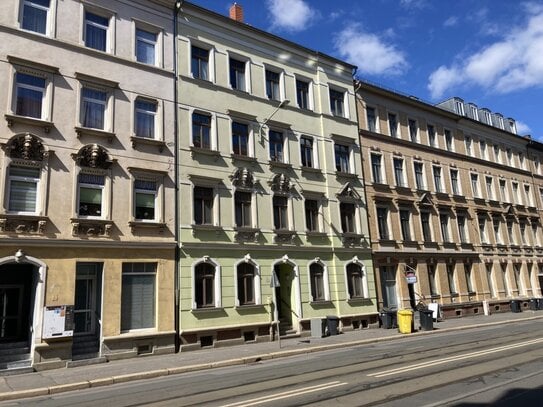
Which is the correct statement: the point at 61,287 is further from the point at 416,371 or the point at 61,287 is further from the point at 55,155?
the point at 416,371

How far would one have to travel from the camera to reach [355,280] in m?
25.3

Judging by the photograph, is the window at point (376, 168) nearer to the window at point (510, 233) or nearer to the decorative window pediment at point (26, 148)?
the window at point (510, 233)

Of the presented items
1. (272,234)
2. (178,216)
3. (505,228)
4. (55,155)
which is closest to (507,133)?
(505,228)

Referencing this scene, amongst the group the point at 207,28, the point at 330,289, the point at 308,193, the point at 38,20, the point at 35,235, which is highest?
the point at 207,28

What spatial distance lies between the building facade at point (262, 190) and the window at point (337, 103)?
2.6 inches

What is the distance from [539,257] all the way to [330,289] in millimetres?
25206

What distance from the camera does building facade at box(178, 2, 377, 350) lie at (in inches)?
780

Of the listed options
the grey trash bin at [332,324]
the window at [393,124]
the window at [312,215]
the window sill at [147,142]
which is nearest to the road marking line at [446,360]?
the grey trash bin at [332,324]

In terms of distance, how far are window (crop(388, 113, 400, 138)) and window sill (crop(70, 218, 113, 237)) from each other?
811 inches

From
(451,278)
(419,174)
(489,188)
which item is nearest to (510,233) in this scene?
(489,188)

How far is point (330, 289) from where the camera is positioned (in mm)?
23938

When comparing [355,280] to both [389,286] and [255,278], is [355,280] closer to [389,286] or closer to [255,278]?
[389,286]

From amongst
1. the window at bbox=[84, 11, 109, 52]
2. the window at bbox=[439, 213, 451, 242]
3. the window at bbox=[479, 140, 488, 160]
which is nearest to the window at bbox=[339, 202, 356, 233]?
the window at bbox=[439, 213, 451, 242]

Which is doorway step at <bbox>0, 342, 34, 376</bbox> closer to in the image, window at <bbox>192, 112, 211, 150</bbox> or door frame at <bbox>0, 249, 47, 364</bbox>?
door frame at <bbox>0, 249, 47, 364</bbox>
